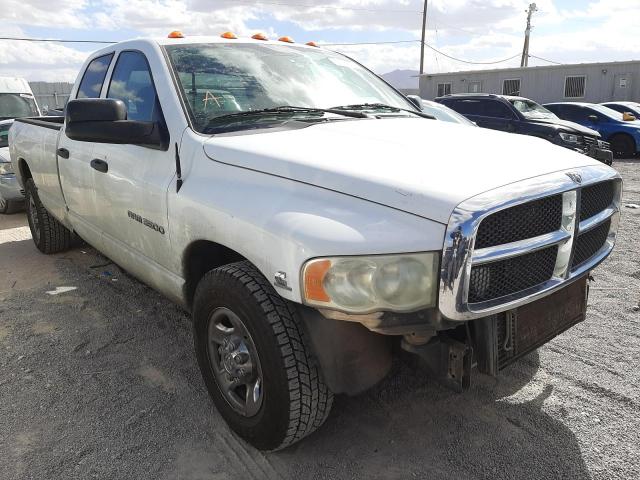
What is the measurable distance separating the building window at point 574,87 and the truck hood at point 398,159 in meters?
25.4

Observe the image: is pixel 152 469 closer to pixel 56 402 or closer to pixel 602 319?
pixel 56 402

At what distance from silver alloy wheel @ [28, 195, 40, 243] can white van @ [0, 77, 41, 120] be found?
17.4ft

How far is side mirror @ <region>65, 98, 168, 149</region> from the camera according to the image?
2.71 m

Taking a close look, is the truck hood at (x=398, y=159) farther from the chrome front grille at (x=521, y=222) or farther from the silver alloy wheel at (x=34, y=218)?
the silver alloy wheel at (x=34, y=218)

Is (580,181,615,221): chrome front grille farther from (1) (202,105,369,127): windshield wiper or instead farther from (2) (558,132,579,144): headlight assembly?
(2) (558,132,579,144): headlight assembly

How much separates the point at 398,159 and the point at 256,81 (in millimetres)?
1239

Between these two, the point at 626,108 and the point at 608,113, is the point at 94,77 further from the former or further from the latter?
the point at 626,108

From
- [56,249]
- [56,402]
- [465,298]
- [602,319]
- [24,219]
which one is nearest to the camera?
[465,298]

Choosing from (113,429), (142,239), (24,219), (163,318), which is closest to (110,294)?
(163,318)

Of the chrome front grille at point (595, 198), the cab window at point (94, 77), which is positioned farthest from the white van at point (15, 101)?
the chrome front grille at point (595, 198)

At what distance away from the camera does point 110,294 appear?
4.48m

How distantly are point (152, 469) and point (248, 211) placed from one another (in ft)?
4.01

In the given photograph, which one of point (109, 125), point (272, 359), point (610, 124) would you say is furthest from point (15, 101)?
point (610, 124)

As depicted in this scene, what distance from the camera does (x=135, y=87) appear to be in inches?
129
